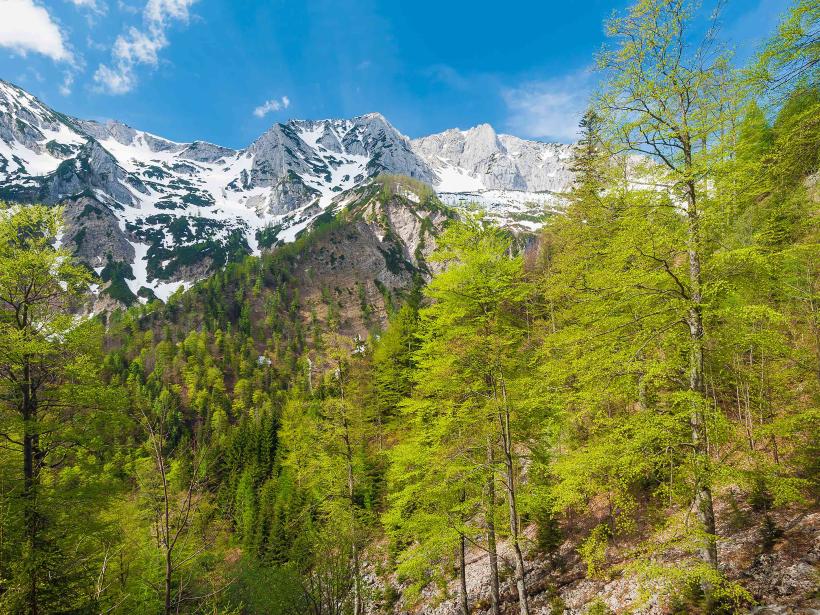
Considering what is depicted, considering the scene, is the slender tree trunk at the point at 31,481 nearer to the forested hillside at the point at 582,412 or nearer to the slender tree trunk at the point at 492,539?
the forested hillside at the point at 582,412

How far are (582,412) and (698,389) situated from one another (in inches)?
83.0

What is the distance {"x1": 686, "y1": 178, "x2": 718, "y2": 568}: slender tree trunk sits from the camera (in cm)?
670

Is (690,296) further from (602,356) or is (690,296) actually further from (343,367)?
(343,367)

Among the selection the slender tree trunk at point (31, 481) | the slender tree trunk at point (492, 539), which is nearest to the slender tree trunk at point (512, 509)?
the slender tree trunk at point (492, 539)

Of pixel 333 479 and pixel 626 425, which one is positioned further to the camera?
pixel 333 479

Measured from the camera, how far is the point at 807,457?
1010 centimetres

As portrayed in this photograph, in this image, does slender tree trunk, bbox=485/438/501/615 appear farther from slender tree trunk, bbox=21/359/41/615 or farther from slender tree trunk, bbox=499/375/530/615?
Answer: slender tree trunk, bbox=21/359/41/615

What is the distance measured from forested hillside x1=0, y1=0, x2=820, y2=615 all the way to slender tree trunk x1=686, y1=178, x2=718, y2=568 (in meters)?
0.05

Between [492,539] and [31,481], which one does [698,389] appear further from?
[31,481]

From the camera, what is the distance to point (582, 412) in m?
8.31

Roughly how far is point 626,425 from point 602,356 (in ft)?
4.47

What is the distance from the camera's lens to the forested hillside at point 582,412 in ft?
22.5

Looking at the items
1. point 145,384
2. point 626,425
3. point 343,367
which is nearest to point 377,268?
point 145,384

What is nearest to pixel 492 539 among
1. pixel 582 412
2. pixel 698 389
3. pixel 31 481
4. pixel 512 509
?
pixel 512 509
